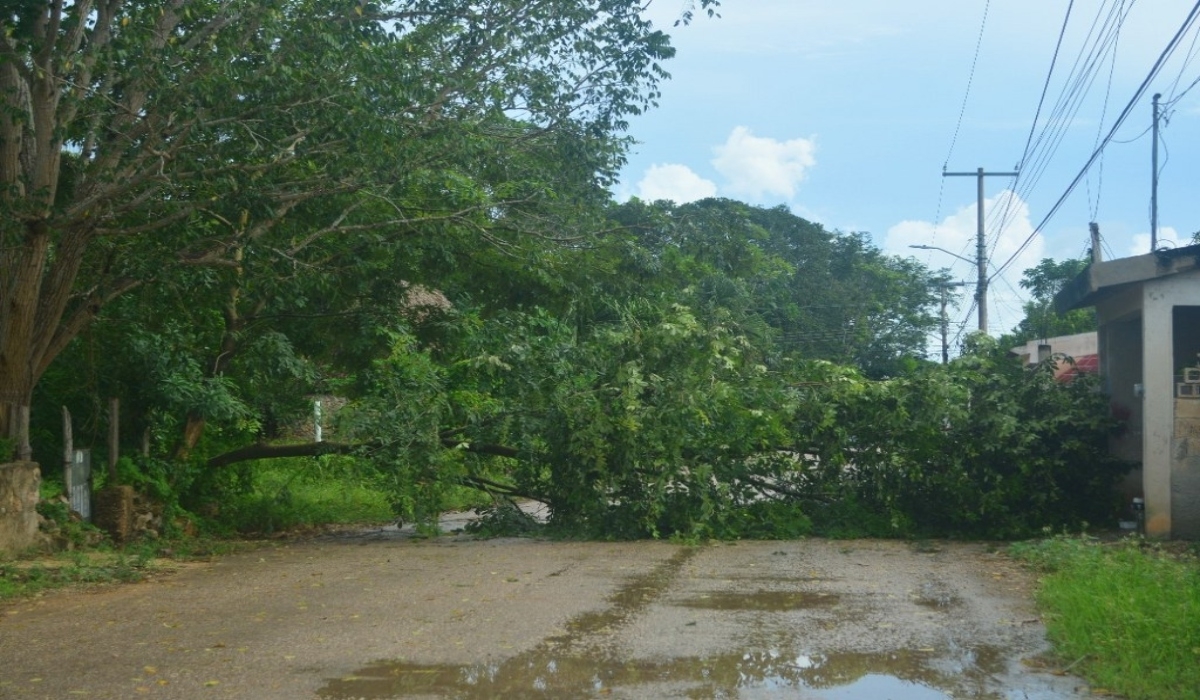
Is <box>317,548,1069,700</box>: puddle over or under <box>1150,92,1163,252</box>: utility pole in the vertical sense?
under

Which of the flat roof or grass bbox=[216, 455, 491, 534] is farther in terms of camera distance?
grass bbox=[216, 455, 491, 534]

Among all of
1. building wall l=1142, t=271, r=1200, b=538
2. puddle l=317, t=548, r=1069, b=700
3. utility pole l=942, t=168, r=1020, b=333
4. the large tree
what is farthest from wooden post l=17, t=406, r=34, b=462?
utility pole l=942, t=168, r=1020, b=333

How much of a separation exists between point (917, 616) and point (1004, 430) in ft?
20.4

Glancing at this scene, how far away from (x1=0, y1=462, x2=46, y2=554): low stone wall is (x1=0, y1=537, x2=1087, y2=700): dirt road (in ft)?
5.64

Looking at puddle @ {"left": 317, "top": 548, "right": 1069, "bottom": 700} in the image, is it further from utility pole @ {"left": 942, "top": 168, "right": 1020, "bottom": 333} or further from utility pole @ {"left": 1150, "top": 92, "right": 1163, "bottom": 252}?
utility pole @ {"left": 942, "top": 168, "right": 1020, "bottom": 333}

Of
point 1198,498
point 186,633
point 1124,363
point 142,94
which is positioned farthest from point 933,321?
point 186,633

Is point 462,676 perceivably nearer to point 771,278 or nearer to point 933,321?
point 771,278

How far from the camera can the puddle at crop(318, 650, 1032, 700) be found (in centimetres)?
633

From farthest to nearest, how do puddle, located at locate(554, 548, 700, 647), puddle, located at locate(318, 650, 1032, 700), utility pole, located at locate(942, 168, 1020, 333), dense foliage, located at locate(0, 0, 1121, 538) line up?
utility pole, located at locate(942, 168, 1020, 333), dense foliage, located at locate(0, 0, 1121, 538), puddle, located at locate(554, 548, 700, 647), puddle, located at locate(318, 650, 1032, 700)

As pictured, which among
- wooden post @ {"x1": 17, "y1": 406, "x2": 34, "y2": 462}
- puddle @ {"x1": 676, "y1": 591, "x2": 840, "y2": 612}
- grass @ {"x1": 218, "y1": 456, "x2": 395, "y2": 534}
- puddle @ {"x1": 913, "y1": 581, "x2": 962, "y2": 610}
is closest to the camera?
puddle @ {"x1": 676, "y1": 591, "x2": 840, "y2": 612}

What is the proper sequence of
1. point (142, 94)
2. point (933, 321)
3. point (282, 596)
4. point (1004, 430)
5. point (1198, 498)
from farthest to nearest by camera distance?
point (933, 321) < point (1004, 430) < point (1198, 498) < point (142, 94) < point (282, 596)

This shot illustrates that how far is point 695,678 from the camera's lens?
6.62 metres

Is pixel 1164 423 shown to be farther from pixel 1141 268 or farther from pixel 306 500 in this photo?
pixel 306 500

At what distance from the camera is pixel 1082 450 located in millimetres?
14453
